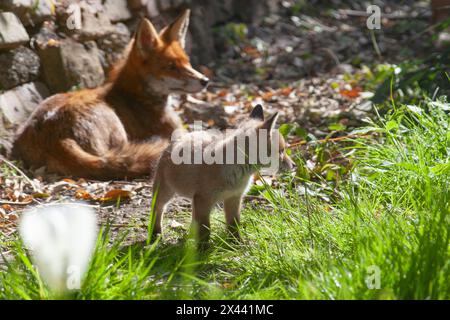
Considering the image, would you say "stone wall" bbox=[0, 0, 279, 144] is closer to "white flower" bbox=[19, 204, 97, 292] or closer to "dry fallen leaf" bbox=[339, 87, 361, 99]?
"white flower" bbox=[19, 204, 97, 292]

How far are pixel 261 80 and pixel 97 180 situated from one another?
11.5 ft

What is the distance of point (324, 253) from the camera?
3.31 metres

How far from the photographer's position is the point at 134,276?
129 inches

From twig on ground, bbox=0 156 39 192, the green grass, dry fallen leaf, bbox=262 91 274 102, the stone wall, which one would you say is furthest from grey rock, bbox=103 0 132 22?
the green grass

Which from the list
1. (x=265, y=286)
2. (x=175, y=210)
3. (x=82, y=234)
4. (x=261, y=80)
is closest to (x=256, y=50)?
(x=261, y=80)

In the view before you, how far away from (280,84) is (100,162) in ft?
11.0

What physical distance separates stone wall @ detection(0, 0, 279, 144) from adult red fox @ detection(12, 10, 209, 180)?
0.51 meters

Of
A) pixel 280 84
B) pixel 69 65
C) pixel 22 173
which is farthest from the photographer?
pixel 280 84

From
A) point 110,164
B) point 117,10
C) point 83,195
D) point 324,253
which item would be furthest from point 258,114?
point 117,10

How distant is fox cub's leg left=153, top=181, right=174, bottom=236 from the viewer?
165 inches

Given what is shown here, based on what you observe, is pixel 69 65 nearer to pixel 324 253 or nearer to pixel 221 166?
pixel 221 166

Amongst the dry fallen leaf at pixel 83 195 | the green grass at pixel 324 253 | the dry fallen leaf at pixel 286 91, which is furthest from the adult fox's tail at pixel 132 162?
the dry fallen leaf at pixel 286 91

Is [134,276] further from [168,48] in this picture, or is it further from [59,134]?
[168,48]

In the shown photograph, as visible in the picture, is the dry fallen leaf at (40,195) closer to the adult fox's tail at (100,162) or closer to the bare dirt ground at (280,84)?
the bare dirt ground at (280,84)
